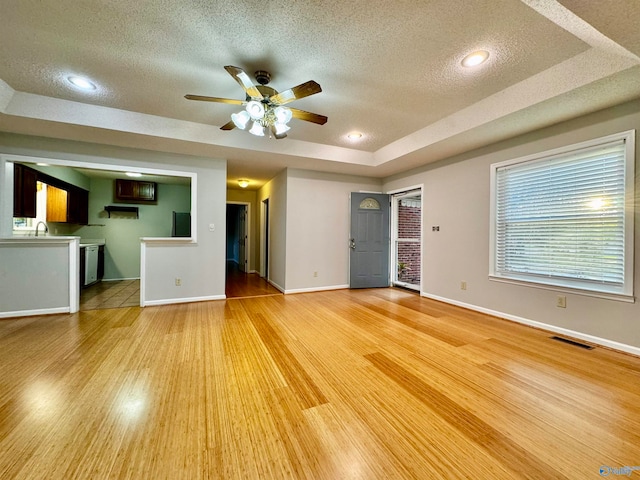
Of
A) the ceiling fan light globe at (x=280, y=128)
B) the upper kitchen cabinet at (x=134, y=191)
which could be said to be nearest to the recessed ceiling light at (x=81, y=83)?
the ceiling fan light globe at (x=280, y=128)

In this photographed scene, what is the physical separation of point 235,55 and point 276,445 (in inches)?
109

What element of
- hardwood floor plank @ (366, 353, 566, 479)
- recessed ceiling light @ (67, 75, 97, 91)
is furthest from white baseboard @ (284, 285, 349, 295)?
recessed ceiling light @ (67, 75, 97, 91)

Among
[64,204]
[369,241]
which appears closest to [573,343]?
[369,241]

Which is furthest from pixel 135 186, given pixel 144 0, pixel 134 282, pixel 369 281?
pixel 369 281

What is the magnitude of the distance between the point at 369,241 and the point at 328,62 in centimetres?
369

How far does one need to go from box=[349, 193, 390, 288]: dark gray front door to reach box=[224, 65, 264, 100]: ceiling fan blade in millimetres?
3320

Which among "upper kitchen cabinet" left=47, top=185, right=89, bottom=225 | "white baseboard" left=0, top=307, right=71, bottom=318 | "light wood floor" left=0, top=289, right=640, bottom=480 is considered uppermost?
"upper kitchen cabinet" left=47, top=185, right=89, bottom=225

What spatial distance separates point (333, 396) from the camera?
1.78 metres

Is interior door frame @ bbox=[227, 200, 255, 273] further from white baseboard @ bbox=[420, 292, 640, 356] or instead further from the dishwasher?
white baseboard @ bbox=[420, 292, 640, 356]

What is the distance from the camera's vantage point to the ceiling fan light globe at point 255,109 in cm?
230

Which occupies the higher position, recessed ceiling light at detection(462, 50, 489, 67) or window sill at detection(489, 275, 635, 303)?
recessed ceiling light at detection(462, 50, 489, 67)

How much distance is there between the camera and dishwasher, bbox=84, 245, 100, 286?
16.1 ft

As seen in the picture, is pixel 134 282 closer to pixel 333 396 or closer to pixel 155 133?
pixel 155 133

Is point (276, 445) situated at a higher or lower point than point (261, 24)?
lower
